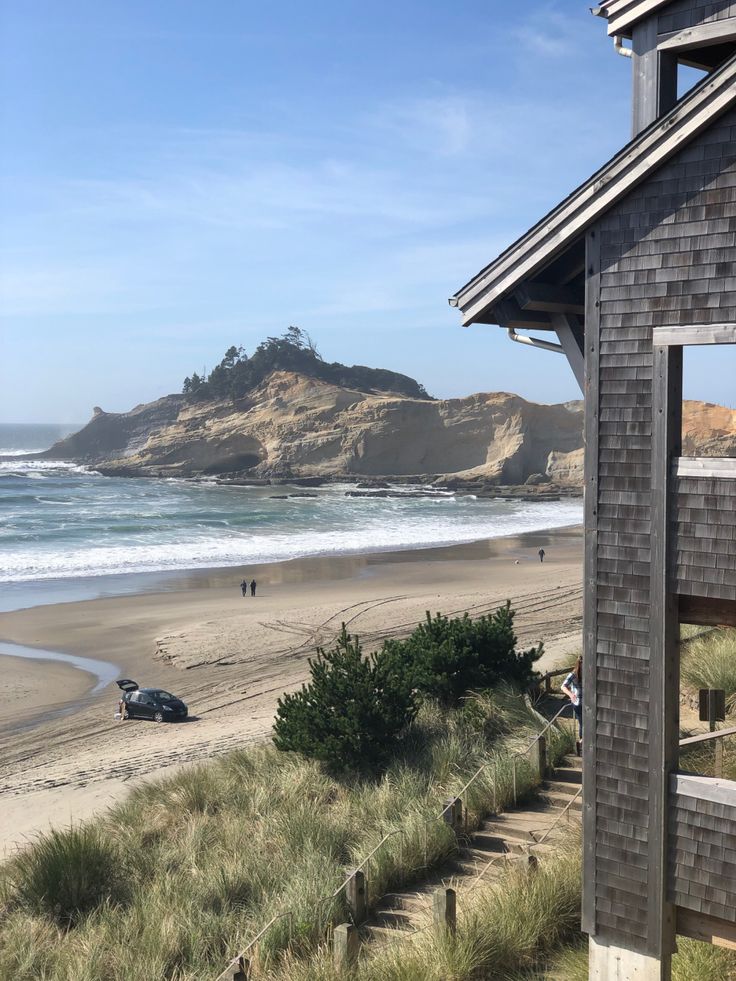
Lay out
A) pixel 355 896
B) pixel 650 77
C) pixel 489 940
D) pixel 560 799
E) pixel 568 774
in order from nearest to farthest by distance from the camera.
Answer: pixel 650 77
pixel 489 940
pixel 355 896
pixel 560 799
pixel 568 774

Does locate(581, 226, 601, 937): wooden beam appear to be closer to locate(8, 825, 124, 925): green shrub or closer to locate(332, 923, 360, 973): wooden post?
locate(332, 923, 360, 973): wooden post

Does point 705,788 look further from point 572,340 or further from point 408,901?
point 408,901

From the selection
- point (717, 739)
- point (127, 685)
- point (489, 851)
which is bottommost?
point (127, 685)

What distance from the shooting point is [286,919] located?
8.38 metres

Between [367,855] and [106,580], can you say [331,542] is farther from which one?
[367,855]

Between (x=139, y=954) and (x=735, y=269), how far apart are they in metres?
7.12

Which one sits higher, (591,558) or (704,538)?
(704,538)

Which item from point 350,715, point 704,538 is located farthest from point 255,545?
point 704,538

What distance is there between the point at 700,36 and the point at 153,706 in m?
17.6

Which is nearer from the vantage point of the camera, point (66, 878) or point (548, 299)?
point (548, 299)

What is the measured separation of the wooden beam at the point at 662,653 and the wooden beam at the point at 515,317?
1.31 meters

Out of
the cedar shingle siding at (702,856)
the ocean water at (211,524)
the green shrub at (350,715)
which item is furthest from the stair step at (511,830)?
the ocean water at (211,524)

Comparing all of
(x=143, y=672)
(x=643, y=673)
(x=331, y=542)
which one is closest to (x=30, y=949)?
(x=643, y=673)

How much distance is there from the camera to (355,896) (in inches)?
344
